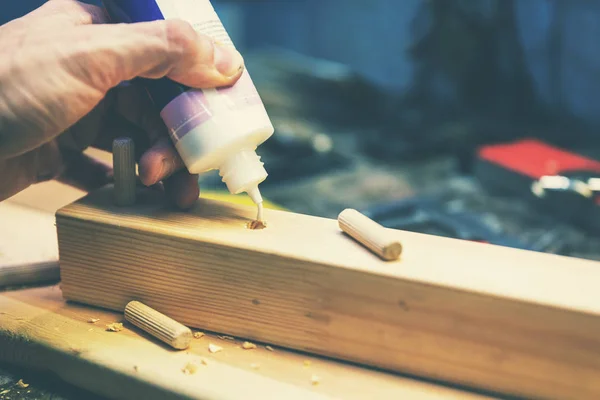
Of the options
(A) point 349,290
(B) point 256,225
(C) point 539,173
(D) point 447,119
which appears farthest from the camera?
(D) point 447,119

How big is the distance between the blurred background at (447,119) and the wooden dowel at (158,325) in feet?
2.49

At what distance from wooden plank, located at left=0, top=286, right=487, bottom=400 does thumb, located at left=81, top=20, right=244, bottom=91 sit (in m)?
0.46

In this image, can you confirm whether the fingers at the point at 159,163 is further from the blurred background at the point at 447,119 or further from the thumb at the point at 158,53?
the blurred background at the point at 447,119

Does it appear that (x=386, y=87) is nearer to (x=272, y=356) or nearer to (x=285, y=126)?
(x=285, y=126)

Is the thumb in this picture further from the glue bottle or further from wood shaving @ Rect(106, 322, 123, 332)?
wood shaving @ Rect(106, 322, 123, 332)

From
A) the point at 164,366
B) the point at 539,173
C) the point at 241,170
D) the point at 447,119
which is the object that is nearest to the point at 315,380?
the point at 164,366

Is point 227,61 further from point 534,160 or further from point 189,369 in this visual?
point 534,160

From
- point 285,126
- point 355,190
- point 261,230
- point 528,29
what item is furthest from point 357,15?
point 261,230

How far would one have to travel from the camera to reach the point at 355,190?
2.04 metres

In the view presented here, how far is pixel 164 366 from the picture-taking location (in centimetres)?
94

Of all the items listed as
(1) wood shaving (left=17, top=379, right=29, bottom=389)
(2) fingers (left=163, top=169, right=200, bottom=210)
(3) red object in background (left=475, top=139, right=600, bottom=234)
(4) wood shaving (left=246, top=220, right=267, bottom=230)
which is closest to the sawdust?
(4) wood shaving (left=246, top=220, right=267, bottom=230)

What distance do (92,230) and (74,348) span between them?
0.21 m

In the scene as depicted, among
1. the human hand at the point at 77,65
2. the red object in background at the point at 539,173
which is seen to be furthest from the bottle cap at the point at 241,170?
the red object in background at the point at 539,173

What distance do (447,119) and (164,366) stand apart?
2.12 m
